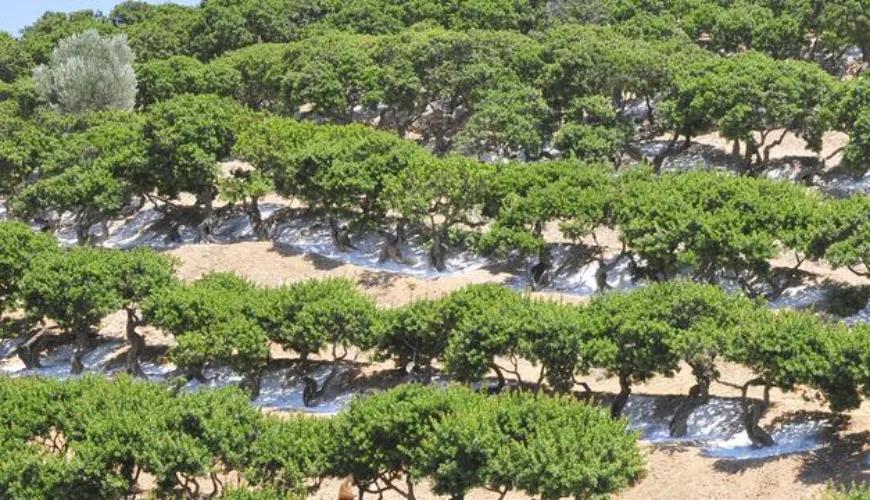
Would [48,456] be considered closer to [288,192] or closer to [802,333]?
[802,333]

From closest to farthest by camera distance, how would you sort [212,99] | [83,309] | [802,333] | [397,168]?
[802,333] < [83,309] < [397,168] < [212,99]

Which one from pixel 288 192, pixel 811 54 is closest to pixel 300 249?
pixel 288 192

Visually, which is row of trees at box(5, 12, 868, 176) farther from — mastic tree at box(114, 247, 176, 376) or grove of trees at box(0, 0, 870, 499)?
mastic tree at box(114, 247, 176, 376)

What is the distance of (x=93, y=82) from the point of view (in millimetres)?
113000

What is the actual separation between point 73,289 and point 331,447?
26.7m

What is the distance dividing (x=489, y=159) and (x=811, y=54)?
35.2 meters

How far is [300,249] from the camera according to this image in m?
84.5

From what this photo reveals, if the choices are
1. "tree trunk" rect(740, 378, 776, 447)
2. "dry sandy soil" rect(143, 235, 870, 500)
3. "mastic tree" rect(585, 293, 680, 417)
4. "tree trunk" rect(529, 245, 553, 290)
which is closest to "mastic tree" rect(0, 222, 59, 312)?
"dry sandy soil" rect(143, 235, 870, 500)

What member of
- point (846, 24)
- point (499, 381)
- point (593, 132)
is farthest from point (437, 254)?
point (846, 24)

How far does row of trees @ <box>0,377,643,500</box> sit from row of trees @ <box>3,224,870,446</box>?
925 cm

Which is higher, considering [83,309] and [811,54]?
[811,54]

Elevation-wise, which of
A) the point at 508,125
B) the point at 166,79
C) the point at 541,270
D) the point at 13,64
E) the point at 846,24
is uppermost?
the point at 846,24

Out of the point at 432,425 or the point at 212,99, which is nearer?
the point at 432,425

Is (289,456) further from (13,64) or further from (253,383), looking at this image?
(13,64)
